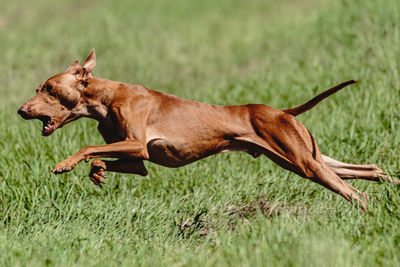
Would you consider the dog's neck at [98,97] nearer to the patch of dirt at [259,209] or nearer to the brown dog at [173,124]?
the brown dog at [173,124]

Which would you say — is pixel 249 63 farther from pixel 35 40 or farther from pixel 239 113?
pixel 239 113

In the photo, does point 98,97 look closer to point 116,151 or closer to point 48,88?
point 48,88

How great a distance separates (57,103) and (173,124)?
1.08 meters

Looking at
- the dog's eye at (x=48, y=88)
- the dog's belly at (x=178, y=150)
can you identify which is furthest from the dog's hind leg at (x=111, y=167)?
the dog's eye at (x=48, y=88)

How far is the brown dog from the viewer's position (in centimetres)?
498

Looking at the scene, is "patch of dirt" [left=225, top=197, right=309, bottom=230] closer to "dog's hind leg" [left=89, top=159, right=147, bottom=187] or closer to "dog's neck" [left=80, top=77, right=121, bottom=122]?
"dog's hind leg" [left=89, top=159, right=147, bottom=187]

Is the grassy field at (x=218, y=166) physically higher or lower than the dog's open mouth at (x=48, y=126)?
lower

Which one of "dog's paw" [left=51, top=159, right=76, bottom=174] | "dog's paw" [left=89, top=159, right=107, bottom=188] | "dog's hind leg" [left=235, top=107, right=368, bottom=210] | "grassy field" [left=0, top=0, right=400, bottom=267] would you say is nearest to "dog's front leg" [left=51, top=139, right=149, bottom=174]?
"dog's paw" [left=51, top=159, right=76, bottom=174]

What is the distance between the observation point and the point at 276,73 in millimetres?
9898

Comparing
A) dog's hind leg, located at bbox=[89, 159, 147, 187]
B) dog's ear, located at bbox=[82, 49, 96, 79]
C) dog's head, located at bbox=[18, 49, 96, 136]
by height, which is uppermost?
dog's ear, located at bbox=[82, 49, 96, 79]

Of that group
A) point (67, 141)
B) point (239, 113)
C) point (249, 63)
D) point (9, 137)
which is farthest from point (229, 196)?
point (249, 63)

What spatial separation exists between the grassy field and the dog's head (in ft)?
2.65

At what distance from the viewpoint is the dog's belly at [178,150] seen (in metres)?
5.06

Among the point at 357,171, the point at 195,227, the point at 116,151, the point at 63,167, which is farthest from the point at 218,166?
the point at 63,167
